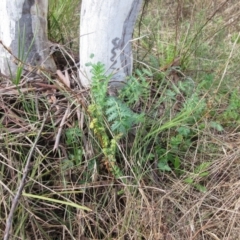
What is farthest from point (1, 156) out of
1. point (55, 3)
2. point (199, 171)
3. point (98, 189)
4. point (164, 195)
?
point (55, 3)

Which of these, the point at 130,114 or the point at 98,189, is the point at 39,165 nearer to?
the point at 98,189

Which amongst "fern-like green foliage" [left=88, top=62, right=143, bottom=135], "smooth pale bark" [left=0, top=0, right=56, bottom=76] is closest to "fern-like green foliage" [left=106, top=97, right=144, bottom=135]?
"fern-like green foliage" [left=88, top=62, right=143, bottom=135]

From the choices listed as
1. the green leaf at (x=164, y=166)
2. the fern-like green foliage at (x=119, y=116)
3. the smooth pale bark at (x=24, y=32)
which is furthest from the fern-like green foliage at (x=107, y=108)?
the smooth pale bark at (x=24, y=32)

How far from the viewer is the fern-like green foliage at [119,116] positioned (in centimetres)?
134

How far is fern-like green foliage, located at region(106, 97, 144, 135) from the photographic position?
52.7 inches

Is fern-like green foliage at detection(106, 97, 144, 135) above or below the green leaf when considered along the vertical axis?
above

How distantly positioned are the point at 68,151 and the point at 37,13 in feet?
1.57

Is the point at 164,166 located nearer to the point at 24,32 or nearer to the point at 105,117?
the point at 105,117

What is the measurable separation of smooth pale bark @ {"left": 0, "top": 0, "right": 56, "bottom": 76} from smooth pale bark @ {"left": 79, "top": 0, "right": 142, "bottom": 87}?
16cm

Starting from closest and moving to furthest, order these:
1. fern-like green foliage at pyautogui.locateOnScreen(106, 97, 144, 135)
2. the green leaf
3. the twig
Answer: the twig → fern-like green foliage at pyautogui.locateOnScreen(106, 97, 144, 135) → the green leaf

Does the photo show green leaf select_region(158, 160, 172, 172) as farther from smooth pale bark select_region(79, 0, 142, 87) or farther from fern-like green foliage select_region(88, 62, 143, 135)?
smooth pale bark select_region(79, 0, 142, 87)

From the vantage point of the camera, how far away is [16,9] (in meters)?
1.48

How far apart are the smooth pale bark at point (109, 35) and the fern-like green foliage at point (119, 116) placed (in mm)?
158

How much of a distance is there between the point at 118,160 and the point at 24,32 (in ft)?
1.73
